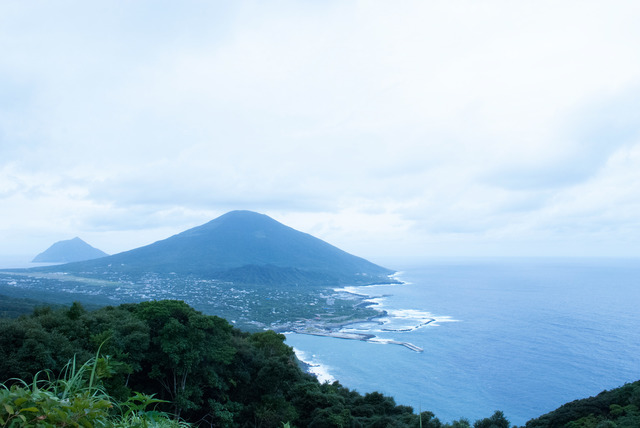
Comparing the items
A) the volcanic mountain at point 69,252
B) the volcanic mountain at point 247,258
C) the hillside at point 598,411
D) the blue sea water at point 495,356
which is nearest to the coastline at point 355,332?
the blue sea water at point 495,356

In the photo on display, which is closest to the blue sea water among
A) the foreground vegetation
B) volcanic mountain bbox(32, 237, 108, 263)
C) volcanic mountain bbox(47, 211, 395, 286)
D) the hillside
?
the hillside

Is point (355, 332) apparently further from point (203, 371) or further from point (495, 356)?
point (203, 371)

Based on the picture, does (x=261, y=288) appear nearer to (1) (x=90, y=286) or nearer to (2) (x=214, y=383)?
(1) (x=90, y=286)

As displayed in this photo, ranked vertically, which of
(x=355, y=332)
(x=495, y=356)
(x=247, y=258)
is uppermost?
(x=247, y=258)

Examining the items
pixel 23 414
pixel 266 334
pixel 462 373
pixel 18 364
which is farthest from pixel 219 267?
pixel 23 414

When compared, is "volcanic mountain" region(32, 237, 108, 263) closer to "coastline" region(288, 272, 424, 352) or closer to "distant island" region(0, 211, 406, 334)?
"distant island" region(0, 211, 406, 334)

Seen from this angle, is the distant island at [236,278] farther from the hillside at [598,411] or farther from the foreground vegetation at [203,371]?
the foreground vegetation at [203,371]

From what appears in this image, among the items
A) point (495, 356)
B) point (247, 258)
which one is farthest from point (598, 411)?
point (247, 258)
